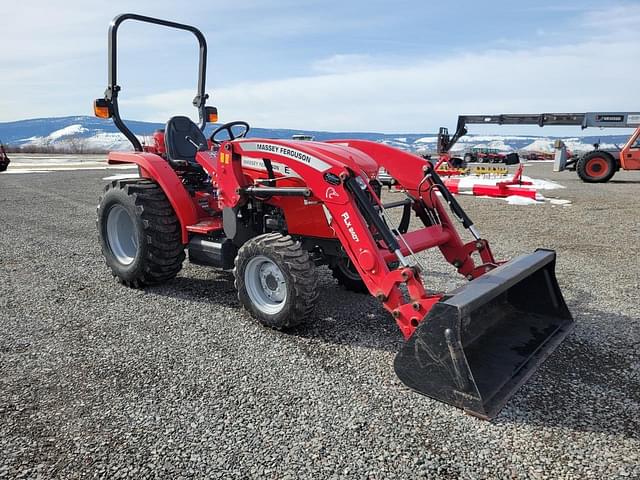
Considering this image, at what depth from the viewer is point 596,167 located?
55.8ft

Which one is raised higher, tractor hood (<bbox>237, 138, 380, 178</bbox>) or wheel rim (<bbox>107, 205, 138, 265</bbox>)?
tractor hood (<bbox>237, 138, 380, 178</bbox>)

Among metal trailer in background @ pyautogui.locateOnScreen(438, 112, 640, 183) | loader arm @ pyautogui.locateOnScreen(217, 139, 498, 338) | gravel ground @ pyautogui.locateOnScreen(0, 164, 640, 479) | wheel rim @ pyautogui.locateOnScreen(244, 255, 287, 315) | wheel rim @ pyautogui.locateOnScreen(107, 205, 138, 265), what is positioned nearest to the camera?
gravel ground @ pyautogui.locateOnScreen(0, 164, 640, 479)

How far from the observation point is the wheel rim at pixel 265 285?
400cm

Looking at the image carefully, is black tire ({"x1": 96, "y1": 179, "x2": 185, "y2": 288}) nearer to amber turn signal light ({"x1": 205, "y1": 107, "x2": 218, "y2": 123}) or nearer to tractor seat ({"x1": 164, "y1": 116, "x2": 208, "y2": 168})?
tractor seat ({"x1": 164, "y1": 116, "x2": 208, "y2": 168})

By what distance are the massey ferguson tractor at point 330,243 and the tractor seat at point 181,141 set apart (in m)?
0.01

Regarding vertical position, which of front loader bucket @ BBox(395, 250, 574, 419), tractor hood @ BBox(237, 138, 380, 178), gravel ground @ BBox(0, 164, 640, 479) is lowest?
gravel ground @ BBox(0, 164, 640, 479)

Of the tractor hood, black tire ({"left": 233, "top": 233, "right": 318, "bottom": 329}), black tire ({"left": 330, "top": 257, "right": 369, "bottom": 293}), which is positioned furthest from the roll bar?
black tire ({"left": 330, "top": 257, "right": 369, "bottom": 293})

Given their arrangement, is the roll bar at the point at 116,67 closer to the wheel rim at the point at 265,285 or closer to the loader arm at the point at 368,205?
the loader arm at the point at 368,205

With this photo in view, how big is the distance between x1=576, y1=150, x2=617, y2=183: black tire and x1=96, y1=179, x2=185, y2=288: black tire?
1595cm

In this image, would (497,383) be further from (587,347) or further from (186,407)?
(186,407)

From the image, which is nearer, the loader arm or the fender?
the loader arm

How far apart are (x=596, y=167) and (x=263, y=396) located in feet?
56.7

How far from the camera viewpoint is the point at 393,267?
12.3ft

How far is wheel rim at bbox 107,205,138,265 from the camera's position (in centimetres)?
540
